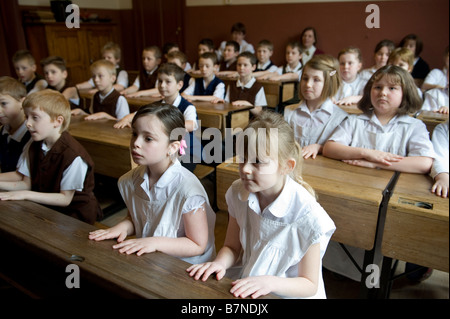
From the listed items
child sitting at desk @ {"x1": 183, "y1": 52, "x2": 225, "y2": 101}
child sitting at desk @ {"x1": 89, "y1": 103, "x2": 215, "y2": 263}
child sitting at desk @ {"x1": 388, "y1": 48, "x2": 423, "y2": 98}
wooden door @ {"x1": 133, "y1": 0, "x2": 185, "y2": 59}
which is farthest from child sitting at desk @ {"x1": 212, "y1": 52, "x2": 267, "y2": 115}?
wooden door @ {"x1": 133, "y1": 0, "x2": 185, "y2": 59}

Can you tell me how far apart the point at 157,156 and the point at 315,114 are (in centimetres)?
104

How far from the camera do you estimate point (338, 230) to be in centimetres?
119

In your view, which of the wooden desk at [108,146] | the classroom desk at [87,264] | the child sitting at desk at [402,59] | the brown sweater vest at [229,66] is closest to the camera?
the classroom desk at [87,264]

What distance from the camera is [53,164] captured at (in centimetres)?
146

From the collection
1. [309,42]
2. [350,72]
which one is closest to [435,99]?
[350,72]

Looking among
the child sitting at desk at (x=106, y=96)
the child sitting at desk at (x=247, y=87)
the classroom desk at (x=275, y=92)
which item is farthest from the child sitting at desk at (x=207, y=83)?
the child sitting at desk at (x=106, y=96)

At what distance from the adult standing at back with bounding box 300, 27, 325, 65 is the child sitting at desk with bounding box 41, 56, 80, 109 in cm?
330

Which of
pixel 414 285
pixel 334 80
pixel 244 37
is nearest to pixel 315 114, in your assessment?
pixel 334 80

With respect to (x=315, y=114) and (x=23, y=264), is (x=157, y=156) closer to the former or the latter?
(x=23, y=264)

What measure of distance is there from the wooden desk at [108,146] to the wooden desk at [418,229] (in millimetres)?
1305

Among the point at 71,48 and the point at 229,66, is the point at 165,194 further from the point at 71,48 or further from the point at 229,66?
the point at 71,48

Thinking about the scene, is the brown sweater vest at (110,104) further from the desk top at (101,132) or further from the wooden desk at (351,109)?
the wooden desk at (351,109)

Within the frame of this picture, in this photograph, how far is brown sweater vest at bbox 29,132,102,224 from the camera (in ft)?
4.74

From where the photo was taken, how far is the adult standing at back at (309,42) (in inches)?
198
